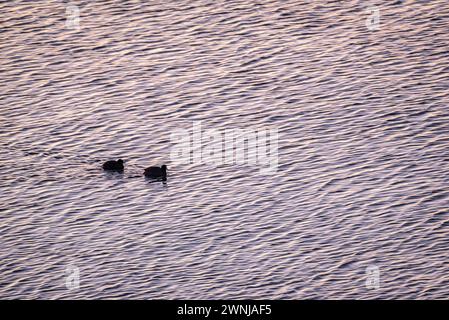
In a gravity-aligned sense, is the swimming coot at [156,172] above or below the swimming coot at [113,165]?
below

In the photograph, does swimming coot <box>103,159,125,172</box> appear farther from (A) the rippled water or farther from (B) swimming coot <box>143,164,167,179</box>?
(B) swimming coot <box>143,164,167,179</box>

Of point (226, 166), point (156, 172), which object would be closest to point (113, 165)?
point (156, 172)

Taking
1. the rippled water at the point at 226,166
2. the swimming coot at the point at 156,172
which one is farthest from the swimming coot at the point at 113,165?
the swimming coot at the point at 156,172

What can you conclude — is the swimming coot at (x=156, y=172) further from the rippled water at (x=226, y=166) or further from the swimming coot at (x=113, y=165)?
the swimming coot at (x=113, y=165)

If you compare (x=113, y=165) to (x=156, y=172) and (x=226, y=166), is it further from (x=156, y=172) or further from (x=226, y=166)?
(x=226, y=166)

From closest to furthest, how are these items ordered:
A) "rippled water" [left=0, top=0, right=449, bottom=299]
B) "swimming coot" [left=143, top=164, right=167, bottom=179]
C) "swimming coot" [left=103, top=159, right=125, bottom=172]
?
"rippled water" [left=0, top=0, right=449, bottom=299]
"swimming coot" [left=143, top=164, right=167, bottom=179]
"swimming coot" [left=103, top=159, right=125, bottom=172]

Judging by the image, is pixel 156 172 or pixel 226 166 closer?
pixel 156 172

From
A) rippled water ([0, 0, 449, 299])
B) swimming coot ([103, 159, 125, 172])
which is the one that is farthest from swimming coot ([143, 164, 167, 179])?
swimming coot ([103, 159, 125, 172])
